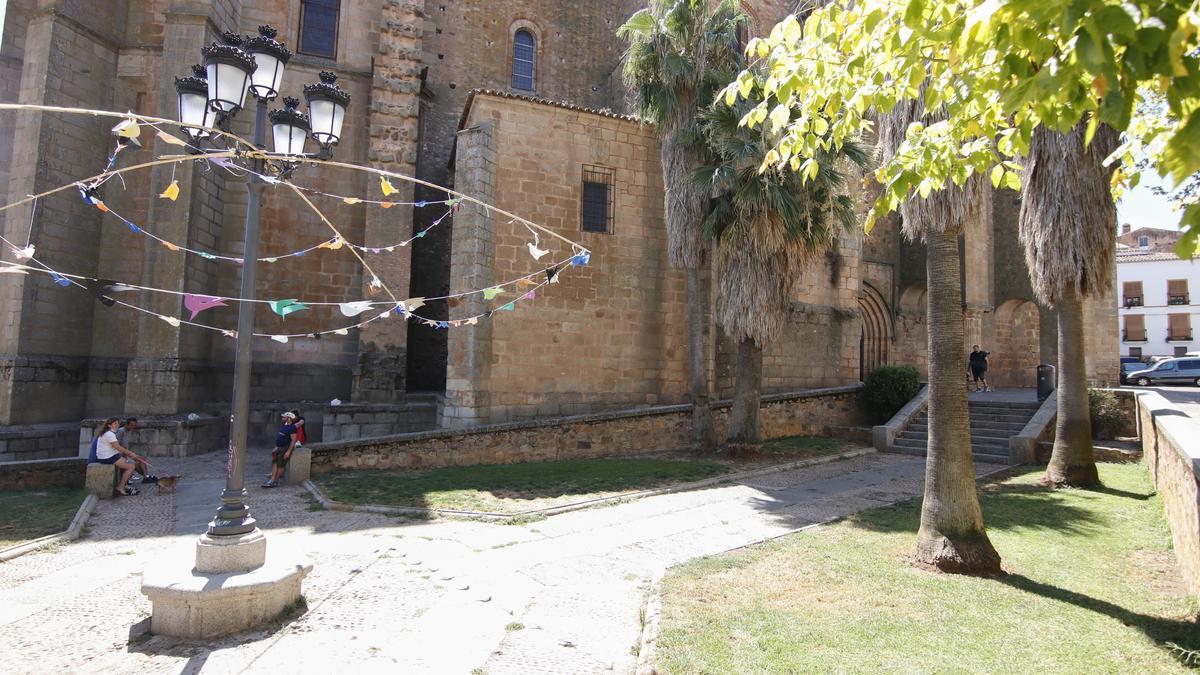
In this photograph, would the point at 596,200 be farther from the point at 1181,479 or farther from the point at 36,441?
the point at 36,441

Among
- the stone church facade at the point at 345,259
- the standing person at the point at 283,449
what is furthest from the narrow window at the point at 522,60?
the standing person at the point at 283,449

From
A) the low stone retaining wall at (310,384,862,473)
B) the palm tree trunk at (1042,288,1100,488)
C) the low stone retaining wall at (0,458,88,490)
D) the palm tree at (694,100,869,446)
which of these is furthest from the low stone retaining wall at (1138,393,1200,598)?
the low stone retaining wall at (0,458,88,490)

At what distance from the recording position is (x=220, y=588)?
4645mm

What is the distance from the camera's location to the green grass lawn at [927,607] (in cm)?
430

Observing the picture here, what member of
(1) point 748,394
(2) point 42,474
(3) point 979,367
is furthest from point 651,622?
(3) point 979,367

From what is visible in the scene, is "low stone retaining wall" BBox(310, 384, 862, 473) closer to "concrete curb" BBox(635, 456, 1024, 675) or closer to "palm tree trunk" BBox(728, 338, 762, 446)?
"palm tree trunk" BBox(728, 338, 762, 446)

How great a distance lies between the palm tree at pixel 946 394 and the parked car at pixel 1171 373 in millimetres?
27826

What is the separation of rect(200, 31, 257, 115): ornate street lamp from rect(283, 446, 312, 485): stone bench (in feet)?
23.3

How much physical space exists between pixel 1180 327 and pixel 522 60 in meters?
43.3

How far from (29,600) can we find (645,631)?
528 cm

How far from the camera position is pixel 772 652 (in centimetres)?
439

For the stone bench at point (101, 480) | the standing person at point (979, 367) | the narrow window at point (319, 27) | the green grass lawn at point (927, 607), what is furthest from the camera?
the standing person at point (979, 367)

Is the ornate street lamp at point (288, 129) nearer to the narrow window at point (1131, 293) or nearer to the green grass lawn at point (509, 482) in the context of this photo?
the green grass lawn at point (509, 482)

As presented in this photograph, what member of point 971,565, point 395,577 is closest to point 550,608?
point 395,577
